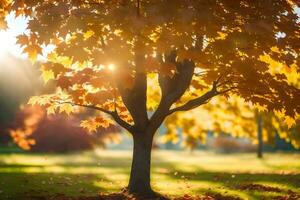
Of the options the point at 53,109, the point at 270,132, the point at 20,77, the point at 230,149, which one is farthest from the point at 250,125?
the point at 230,149

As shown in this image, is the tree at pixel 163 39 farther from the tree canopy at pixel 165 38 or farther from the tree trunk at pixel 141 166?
the tree trunk at pixel 141 166

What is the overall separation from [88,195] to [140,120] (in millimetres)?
2808

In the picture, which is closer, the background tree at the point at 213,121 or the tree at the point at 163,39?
the tree at the point at 163,39

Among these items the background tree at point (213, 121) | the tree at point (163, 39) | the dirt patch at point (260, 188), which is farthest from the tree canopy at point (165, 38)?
the background tree at point (213, 121)

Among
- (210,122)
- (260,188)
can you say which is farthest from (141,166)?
(210,122)

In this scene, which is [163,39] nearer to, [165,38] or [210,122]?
[165,38]

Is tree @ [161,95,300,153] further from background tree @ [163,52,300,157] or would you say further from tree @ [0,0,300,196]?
tree @ [0,0,300,196]

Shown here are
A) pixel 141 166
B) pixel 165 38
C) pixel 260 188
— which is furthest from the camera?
pixel 260 188

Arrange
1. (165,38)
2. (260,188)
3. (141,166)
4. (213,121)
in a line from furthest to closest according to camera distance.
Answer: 1. (213,121)
2. (260,188)
3. (141,166)
4. (165,38)

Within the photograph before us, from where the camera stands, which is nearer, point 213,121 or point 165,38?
Answer: point 165,38

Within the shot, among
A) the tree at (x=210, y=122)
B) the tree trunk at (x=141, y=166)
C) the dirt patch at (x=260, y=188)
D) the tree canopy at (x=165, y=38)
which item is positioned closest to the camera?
the tree canopy at (x=165, y=38)

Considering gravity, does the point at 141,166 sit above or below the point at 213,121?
below

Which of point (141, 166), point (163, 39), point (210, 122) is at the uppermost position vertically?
point (163, 39)

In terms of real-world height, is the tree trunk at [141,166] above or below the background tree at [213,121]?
below
